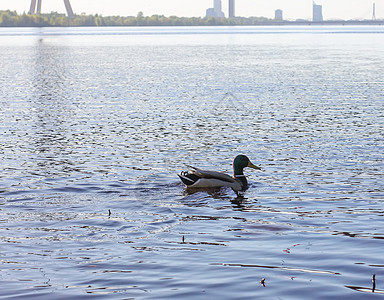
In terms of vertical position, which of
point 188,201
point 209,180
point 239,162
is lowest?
point 188,201

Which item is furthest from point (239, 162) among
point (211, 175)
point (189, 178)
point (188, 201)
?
point (188, 201)

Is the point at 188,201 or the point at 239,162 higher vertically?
the point at 239,162

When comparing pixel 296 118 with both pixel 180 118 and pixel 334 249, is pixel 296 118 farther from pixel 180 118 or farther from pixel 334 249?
pixel 334 249

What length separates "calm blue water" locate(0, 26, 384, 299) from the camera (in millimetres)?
9727

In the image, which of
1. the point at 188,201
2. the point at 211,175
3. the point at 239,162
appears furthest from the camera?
the point at 239,162

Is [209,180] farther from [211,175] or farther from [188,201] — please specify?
[188,201]

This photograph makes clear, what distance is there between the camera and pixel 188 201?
49.2 ft

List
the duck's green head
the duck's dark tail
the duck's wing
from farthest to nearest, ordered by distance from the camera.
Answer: the duck's green head
the duck's dark tail
the duck's wing

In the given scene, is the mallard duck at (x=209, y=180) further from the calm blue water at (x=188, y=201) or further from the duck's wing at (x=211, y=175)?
the calm blue water at (x=188, y=201)

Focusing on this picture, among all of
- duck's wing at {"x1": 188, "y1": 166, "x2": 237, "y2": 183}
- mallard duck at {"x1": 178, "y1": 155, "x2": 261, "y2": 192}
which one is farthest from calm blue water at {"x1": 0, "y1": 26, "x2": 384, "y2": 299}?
duck's wing at {"x1": 188, "y1": 166, "x2": 237, "y2": 183}

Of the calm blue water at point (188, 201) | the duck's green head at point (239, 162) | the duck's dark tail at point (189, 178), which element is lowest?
the calm blue water at point (188, 201)

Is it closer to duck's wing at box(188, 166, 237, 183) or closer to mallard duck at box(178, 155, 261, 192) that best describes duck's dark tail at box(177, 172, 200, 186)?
mallard duck at box(178, 155, 261, 192)

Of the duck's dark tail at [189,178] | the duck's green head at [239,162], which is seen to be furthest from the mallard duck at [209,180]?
the duck's green head at [239,162]

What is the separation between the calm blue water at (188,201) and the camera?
9727 millimetres
